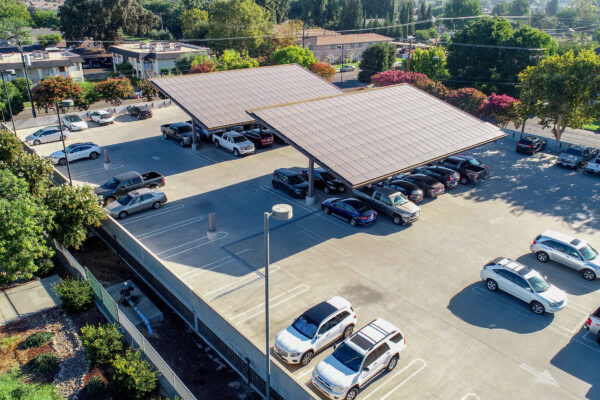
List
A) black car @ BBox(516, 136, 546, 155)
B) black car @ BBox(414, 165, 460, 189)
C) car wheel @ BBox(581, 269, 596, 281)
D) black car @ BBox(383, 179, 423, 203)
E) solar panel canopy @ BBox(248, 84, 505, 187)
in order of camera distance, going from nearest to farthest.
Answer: car wheel @ BBox(581, 269, 596, 281), solar panel canopy @ BBox(248, 84, 505, 187), black car @ BBox(383, 179, 423, 203), black car @ BBox(414, 165, 460, 189), black car @ BBox(516, 136, 546, 155)

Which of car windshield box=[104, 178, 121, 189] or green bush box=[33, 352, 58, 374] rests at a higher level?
car windshield box=[104, 178, 121, 189]

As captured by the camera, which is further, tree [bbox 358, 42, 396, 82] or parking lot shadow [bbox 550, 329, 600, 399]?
tree [bbox 358, 42, 396, 82]

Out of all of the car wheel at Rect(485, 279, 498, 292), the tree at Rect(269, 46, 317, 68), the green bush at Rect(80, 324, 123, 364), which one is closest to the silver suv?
the car wheel at Rect(485, 279, 498, 292)

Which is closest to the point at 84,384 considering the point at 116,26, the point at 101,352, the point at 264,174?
the point at 101,352

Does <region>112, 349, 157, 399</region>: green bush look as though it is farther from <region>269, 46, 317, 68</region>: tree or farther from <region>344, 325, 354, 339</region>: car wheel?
<region>269, 46, 317, 68</region>: tree

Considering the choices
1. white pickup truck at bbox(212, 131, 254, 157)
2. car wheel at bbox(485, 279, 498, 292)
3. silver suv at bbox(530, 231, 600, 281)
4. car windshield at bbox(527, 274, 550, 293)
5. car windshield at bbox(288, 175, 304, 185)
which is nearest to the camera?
car windshield at bbox(527, 274, 550, 293)

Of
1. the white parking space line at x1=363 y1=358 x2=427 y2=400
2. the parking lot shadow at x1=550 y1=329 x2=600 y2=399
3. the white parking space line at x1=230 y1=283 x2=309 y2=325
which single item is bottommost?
the parking lot shadow at x1=550 y1=329 x2=600 y2=399

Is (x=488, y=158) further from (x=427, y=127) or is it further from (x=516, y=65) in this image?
(x=516, y=65)
